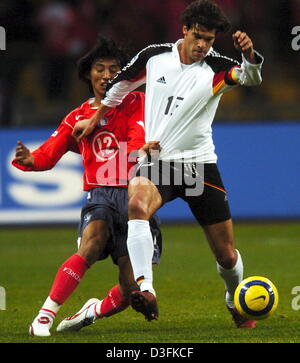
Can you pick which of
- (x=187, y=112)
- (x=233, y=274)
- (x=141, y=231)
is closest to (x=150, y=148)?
(x=187, y=112)

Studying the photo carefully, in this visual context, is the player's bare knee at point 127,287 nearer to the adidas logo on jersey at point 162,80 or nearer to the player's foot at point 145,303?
the player's foot at point 145,303

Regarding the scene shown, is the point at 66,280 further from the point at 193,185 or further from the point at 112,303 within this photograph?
the point at 193,185

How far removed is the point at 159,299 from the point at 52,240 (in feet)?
15.6

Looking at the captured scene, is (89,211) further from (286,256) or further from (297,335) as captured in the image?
(286,256)

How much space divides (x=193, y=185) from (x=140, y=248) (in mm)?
657

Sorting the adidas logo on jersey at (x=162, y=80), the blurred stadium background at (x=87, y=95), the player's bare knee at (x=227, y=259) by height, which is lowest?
the player's bare knee at (x=227, y=259)

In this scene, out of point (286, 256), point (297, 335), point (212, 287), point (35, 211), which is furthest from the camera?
point (35, 211)

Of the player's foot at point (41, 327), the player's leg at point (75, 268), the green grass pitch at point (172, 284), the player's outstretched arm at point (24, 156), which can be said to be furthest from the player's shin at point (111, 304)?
the player's outstretched arm at point (24, 156)

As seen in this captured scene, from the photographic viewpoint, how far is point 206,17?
6.03m

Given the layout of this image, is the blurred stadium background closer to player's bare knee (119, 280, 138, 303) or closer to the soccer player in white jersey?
player's bare knee (119, 280, 138, 303)

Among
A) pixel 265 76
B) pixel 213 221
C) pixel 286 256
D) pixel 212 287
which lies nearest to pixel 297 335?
pixel 213 221

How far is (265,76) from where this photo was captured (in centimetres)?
1628

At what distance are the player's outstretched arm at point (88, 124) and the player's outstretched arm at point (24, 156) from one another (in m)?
0.35

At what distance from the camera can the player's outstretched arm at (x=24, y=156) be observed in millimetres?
6355
